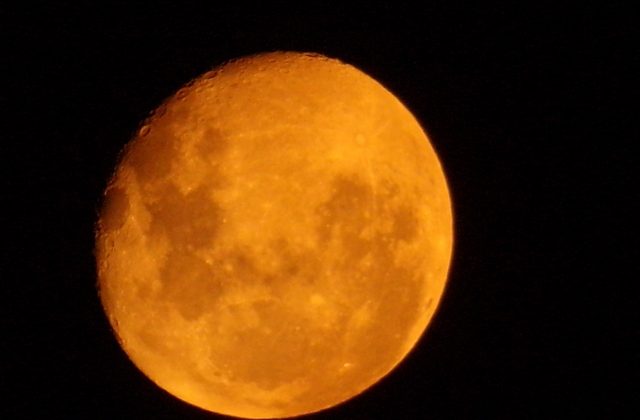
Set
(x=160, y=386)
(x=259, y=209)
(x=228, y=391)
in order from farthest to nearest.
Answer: (x=160, y=386) < (x=228, y=391) < (x=259, y=209)

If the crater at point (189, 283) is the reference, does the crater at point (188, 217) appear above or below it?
above


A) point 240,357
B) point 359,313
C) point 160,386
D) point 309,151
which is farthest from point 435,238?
point 160,386

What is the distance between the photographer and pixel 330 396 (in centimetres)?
477

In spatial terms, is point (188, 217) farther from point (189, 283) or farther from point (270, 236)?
point (270, 236)

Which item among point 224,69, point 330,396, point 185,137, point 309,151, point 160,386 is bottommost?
point 330,396

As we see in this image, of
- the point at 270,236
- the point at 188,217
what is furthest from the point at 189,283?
the point at 270,236

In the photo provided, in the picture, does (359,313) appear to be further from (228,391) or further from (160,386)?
(160,386)

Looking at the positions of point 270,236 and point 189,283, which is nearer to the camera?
point 270,236

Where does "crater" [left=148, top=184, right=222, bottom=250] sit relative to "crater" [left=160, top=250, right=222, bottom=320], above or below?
above

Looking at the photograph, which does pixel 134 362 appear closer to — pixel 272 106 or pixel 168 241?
pixel 168 241

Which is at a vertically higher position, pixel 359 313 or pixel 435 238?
pixel 435 238

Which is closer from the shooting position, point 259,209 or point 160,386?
point 259,209

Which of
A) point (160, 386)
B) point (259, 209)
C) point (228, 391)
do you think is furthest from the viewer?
point (160, 386)

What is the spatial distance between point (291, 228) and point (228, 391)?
1134mm
